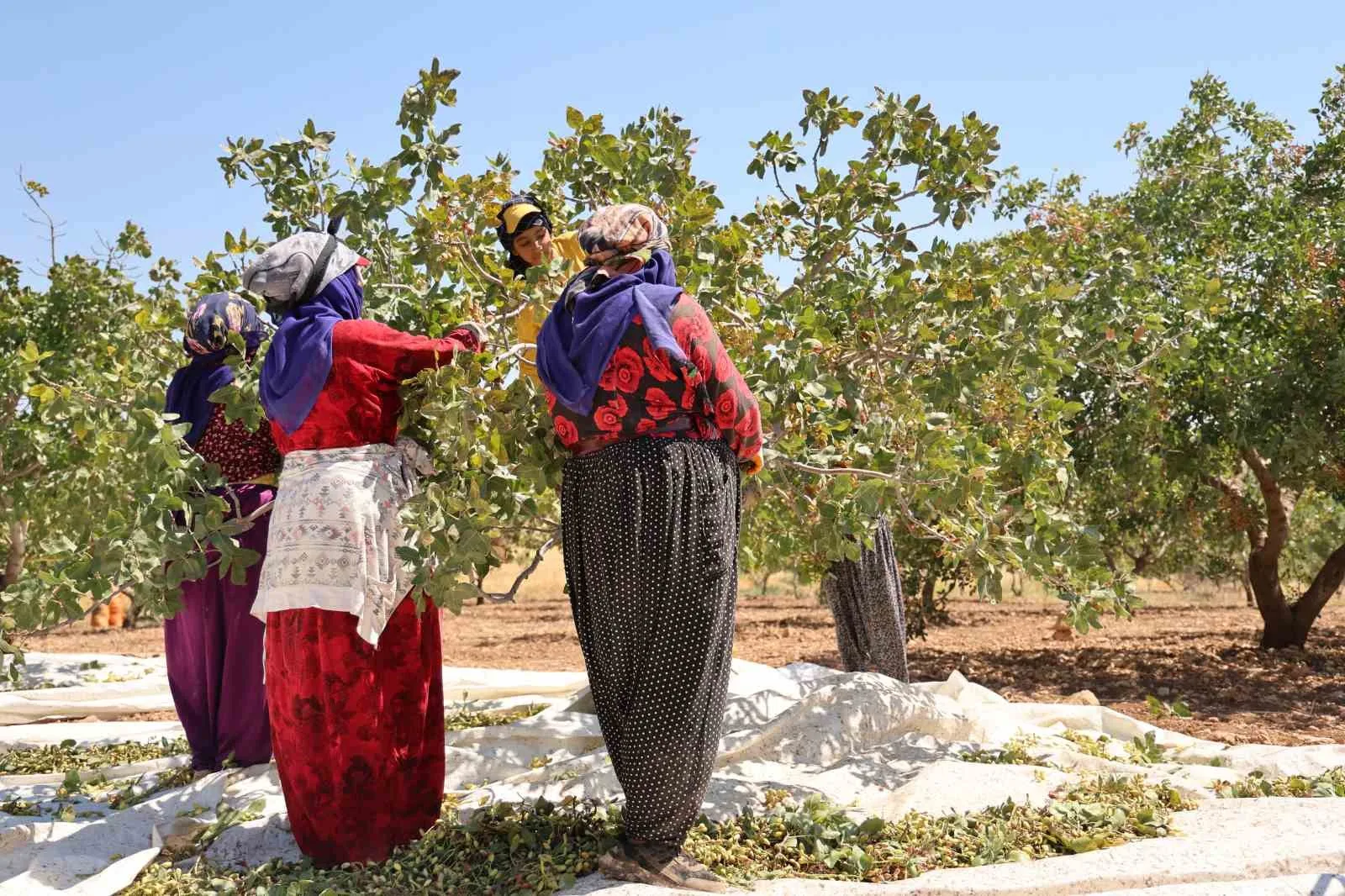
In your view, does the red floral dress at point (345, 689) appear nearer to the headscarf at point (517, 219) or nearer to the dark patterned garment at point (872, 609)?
the headscarf at point (517, 219)

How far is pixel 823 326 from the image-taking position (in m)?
4.37

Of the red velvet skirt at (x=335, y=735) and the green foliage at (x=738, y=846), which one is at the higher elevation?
the red velvet skirt at (x=335, y=735)

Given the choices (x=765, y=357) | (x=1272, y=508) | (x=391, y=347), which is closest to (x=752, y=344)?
(x=765, y=357)

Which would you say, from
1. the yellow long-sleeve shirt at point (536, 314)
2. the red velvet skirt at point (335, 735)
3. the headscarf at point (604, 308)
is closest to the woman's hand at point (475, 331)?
the yellow long-sleeve shirt at point (536, 314)

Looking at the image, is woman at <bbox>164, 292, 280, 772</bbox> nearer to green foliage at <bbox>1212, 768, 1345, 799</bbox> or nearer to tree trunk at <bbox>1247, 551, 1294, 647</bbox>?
green foliage at <bbox>1212, 768, 1345, 799</bbox>

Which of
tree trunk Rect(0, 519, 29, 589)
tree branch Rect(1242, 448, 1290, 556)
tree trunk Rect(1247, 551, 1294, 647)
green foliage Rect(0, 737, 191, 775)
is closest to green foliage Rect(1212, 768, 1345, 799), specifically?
green foliage Rect(0, 737, 191, 775)

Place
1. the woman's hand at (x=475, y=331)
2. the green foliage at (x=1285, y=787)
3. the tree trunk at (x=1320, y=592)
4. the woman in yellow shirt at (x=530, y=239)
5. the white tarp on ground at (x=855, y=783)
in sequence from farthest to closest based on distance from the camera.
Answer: the tree trunk at (x=1320, y=592)
the woman in yellow shirt at (x=530, y=239)
the green foliage at (x=1285, y=787)
the woman's hand at (x=475, y=331)
the white tarp on ground at (x=855, y=783)

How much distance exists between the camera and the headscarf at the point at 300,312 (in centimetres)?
365

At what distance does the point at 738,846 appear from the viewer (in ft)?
12.2

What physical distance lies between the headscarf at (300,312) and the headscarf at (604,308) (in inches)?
28.4

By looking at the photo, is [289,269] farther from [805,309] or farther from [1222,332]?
[1222,332]

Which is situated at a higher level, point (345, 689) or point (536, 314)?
point (536, 314)

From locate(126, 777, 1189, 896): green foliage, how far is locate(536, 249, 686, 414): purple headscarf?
1379mm

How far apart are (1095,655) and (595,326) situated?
8024mm
